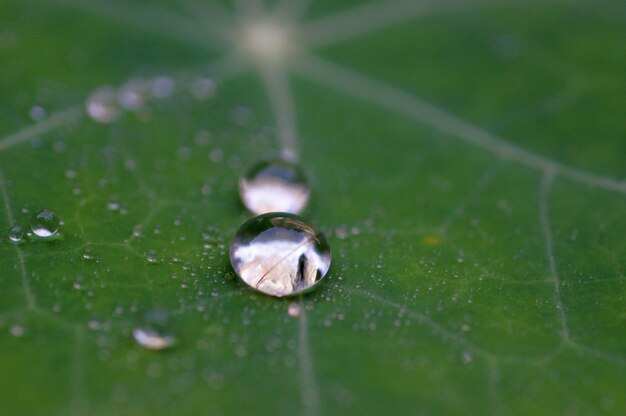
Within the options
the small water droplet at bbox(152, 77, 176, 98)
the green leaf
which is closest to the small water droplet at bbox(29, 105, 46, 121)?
the green leaf

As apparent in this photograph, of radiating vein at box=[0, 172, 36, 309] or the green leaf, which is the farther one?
radiating vein at box=[0, 172, 36, 309]

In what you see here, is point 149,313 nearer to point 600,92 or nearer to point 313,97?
point 313,97

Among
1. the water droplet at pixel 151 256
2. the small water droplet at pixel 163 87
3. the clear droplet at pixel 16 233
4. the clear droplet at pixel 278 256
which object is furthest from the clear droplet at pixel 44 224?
the small water droplet at pixel 163 87

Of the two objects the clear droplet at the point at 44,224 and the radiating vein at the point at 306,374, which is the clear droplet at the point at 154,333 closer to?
the radiating vein at the point at 306,374

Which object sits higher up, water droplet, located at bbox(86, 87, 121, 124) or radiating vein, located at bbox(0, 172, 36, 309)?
water droplet, located at bbox(86, 87, 121, 124)

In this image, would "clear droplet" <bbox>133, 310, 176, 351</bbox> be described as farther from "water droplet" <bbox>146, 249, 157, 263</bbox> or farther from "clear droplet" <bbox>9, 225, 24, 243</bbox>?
"clear droplet" <bbox>9, 225, 24, 243</bbox>

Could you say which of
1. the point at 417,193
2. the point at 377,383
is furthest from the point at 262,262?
the point at 417,193
